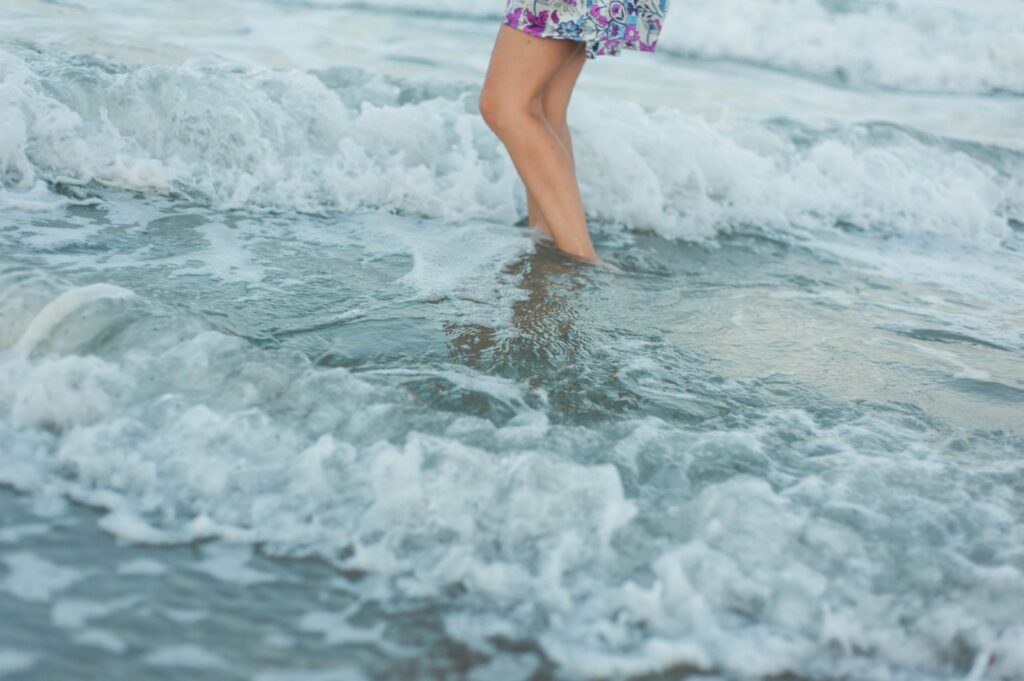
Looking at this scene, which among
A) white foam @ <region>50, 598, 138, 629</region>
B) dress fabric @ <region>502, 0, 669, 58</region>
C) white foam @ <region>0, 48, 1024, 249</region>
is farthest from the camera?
white foam @ <region>0, 48, 1024, 249</region>

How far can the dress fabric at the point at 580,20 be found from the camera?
3.23m

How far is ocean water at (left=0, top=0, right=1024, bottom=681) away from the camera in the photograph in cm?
187

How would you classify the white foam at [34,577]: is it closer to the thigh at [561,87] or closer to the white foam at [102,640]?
the white foam at [102,640]

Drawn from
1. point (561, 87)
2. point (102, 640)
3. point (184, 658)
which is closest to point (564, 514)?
point (184, 658)

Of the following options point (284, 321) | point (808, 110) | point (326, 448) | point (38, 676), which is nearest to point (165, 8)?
point (808, 110)

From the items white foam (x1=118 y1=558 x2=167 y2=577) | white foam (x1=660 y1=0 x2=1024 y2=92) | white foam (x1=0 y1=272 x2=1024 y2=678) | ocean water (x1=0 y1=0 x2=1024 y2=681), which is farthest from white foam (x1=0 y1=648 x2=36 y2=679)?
white foam (x1=660 y1=0 x2=1024 y2=92)

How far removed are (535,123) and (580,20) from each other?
40 centimetres

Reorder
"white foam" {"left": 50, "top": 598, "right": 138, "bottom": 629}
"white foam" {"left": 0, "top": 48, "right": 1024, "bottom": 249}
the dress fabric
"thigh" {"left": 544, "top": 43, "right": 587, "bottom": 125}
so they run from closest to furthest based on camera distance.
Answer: "white foam" {"left": 50, "top": 598, "right": 138, "bottom": 629}, the dress fabric, "thigh" {"left": 544, "top": 43, "right": 587, "bottom": 125}, "white foam" {"left": 0, "top": 48, "right": 1024, "bottom": 249}

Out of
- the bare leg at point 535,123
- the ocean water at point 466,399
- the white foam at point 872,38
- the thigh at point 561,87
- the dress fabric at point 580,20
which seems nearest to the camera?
the ocean water at point 466,399

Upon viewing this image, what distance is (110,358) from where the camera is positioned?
101 inches

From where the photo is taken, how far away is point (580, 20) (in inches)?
128

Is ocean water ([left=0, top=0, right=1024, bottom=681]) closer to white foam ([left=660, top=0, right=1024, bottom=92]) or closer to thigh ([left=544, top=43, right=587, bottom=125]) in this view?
thigh ([left=544, top=43, right=587, bottom=125])

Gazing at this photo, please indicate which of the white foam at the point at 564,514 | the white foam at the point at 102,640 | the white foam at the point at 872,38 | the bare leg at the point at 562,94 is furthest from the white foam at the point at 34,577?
the white foam at the point at 872,38

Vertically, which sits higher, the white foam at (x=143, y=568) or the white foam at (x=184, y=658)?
the white foam at (x=143, y=568)
